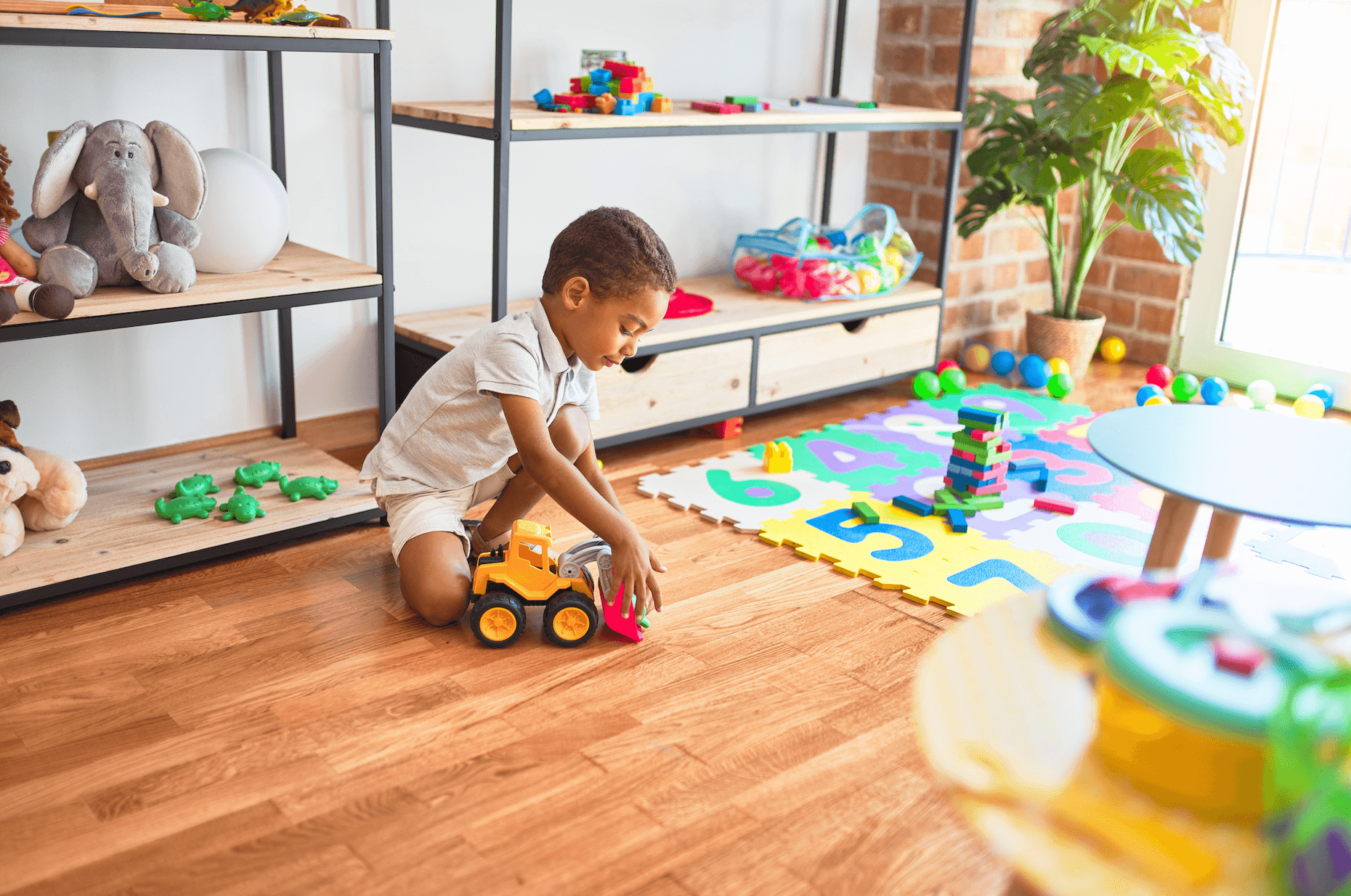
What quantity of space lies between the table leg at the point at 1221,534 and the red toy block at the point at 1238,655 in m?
0.82

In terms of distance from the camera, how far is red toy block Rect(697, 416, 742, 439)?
8.54 feet

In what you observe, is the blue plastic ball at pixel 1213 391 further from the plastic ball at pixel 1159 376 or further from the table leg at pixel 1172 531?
the table leg at pixel 1172 531

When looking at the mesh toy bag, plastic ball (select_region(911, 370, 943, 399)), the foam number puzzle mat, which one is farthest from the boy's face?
plastic ball (select_region(911, 370, 943, 399))

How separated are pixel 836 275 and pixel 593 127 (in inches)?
34.2

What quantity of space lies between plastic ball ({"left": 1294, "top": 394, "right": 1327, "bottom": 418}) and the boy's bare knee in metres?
2.06

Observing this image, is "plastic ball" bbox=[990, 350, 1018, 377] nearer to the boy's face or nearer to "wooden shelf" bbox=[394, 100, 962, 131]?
"wooden shelf" bbox=[394, 100, 962, 131]

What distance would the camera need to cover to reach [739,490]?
2273 mm

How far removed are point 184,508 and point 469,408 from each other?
528mm

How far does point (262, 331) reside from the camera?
2.27m

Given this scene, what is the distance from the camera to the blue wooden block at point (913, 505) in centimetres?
217

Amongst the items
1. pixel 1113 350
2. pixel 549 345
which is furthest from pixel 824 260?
pixel 549 345

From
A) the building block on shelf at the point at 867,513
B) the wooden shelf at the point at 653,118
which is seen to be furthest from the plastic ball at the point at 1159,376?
the building block on shelf at the point at 867,513

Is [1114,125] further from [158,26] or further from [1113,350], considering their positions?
[158,26]

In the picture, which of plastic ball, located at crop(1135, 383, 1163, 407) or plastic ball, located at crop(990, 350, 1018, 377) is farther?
plastic ball, located at crop(990, 350, 1018, 377)
